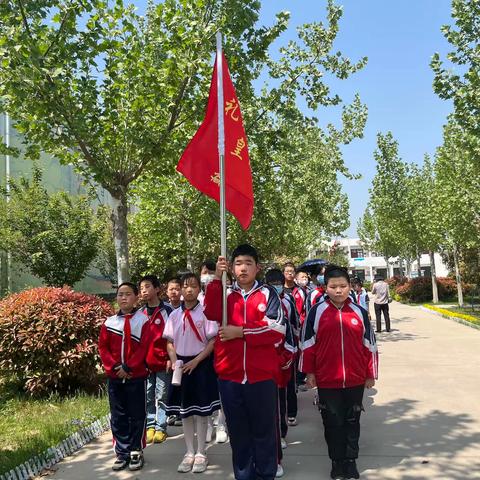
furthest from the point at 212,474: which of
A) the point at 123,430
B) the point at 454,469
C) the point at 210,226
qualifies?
the point at 210,226

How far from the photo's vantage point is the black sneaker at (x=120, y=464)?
15.0 ft

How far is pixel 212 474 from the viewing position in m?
4.37

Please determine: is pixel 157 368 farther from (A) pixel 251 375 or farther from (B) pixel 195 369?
(A) pixel 251 375

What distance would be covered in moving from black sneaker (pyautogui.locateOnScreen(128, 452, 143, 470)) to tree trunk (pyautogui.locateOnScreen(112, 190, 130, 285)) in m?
3.83

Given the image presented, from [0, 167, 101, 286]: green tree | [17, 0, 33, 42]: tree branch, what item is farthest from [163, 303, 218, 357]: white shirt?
[0, 167, 101, 286]: green tree

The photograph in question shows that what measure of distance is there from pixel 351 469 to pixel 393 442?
1089 millimetres

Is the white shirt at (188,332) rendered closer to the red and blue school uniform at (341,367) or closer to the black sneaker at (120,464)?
the red and blue school uniform at (341,367)

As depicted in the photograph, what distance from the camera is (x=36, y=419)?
19.5 ft

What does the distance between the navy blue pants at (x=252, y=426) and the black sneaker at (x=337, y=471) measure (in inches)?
23.6

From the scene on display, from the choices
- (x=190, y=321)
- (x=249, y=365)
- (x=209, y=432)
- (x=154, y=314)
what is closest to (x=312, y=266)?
(x=209, y=432)

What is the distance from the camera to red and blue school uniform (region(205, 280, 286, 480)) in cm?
382

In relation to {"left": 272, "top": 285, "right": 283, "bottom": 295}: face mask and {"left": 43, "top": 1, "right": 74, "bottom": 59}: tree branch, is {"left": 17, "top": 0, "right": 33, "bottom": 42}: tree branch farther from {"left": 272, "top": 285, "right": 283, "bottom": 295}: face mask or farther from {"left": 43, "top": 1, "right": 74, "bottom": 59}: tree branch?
{"left": 272, "top": 285, "right": 283, "bottom": 295}: face mask

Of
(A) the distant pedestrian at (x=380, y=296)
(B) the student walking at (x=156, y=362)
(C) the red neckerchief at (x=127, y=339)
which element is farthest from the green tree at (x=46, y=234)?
(C) the red neckerchief at (x=127, y=339)

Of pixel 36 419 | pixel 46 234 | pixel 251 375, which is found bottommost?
pixel 36 419
